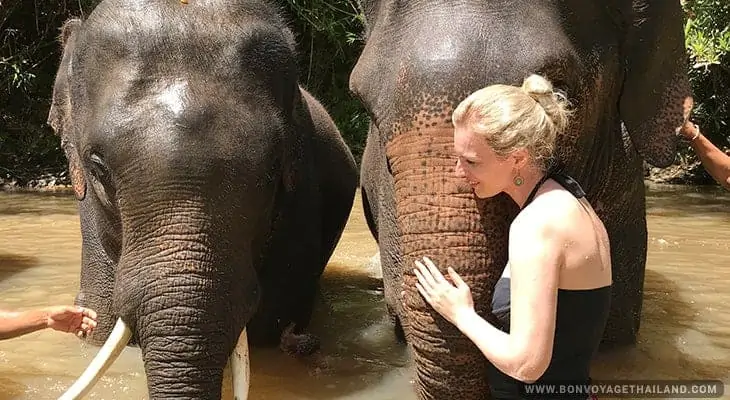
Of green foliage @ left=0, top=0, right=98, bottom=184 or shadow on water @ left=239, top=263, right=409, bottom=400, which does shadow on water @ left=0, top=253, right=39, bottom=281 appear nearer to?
shadow on water @ left=239, top=263, right=409, bottom=400

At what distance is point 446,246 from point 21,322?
4.93 feet

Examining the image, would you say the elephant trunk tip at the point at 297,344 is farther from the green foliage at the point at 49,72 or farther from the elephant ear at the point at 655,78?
the green foliage at the point at 49,72

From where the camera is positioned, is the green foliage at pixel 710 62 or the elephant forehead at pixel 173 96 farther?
the green foliage at pixel 710 62

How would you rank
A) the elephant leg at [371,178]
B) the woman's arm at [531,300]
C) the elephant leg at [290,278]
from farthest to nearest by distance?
the elephant leg at [290,278]
the elephant leg at [371,178]
the woman's arm at [531,300]

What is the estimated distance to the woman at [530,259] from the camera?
1973 mm

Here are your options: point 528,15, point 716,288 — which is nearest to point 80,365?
point 528,15

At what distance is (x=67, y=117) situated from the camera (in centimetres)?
360

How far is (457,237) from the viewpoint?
7.31 feet

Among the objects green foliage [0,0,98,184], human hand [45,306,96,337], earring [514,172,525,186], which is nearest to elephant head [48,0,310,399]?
human hand [45,306,96,337]

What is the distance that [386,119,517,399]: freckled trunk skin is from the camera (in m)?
2.22

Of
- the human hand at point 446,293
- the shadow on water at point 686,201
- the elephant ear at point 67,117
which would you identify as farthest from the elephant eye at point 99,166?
the shadow on water at point 686,201

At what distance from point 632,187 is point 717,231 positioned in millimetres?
→ 3529

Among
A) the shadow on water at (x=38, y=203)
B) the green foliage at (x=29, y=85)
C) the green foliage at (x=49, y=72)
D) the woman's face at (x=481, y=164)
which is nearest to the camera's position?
the woman's face at (x=481, y=164)

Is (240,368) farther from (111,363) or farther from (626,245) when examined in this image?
(626,245)
